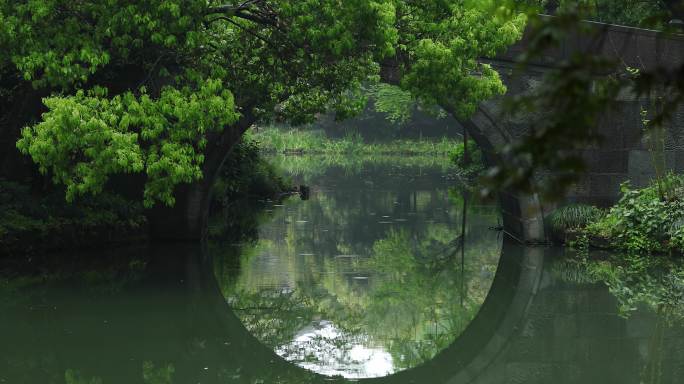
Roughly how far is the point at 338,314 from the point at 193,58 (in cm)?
433

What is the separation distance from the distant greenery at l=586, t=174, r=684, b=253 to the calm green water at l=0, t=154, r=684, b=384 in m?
0.48

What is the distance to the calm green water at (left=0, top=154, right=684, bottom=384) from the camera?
966 cm

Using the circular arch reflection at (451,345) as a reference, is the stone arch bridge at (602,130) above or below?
above

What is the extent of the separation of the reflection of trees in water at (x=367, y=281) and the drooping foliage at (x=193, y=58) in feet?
6.66

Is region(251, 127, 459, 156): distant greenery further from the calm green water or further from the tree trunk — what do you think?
the calm green water

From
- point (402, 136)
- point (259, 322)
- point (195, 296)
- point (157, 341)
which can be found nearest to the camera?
point (157, 341)

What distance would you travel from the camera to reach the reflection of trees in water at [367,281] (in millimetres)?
11484

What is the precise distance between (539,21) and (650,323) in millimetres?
8637

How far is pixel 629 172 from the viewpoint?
17.0m

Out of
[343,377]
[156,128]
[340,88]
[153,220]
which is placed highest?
[340,88]

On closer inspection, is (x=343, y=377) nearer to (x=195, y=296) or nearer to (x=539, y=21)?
(x=195, y=296)

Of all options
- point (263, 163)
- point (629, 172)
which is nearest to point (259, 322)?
point (629, 172)

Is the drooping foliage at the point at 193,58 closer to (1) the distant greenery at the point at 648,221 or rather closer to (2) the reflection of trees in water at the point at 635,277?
(2) the reflection of trees in water at the point at 635,277

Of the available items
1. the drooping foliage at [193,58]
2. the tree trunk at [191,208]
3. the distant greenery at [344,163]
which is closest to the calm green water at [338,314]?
the tree trunk at [191,208]
